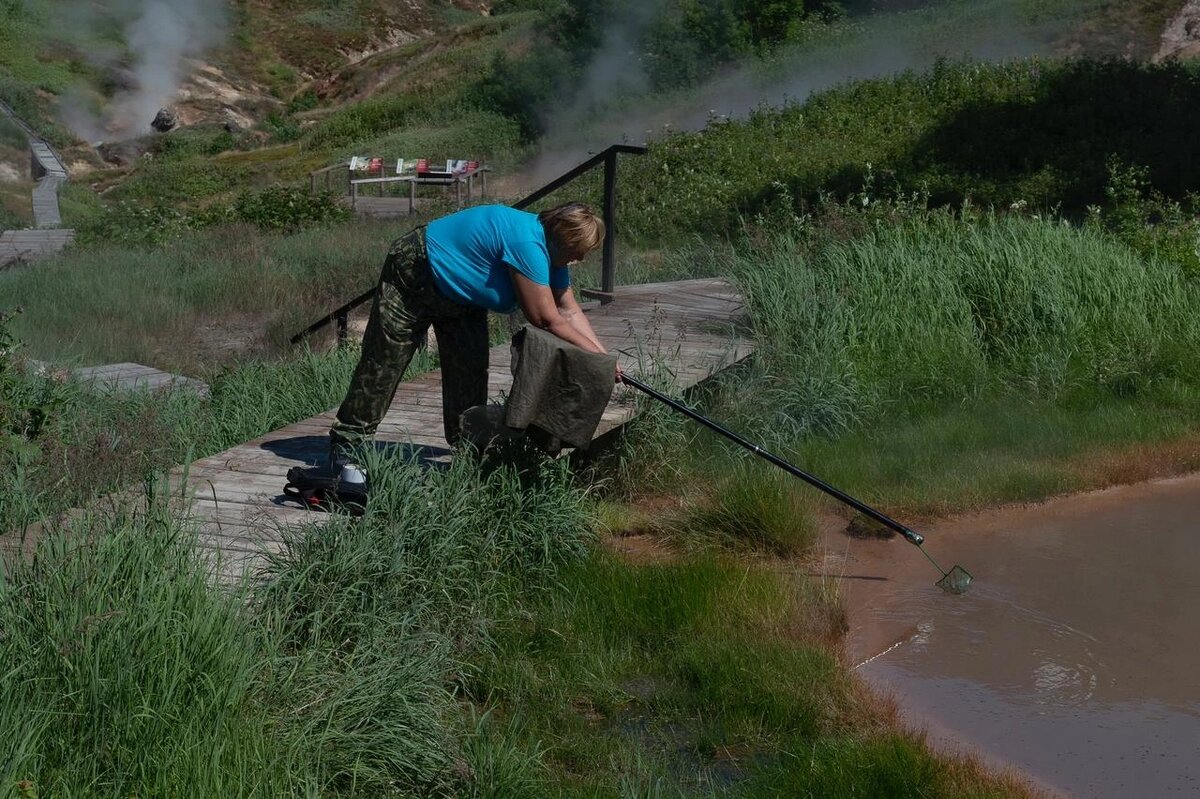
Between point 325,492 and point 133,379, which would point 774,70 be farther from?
point 325,492

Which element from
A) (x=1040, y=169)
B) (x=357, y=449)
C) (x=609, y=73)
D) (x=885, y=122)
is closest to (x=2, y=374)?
(x=357, y=449)

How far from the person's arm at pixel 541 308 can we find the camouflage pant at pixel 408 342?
19.0 inches

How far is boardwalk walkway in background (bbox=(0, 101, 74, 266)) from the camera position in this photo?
18.1m

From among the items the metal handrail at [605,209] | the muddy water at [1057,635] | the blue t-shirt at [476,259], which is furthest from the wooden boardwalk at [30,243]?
the muddy water at [1057,635]

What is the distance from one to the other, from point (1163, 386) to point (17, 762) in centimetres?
720

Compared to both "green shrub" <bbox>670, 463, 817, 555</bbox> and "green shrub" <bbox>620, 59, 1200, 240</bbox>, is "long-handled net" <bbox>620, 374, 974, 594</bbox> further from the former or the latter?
"green shrub" <bbox>620, 59, 1200, 240</bbox>

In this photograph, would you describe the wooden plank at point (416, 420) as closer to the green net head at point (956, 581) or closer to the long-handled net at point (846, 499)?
the long-handled net at point (846, 499)

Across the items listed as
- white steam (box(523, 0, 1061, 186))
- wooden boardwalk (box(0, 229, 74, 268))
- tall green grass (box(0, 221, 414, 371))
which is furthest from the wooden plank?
white steam (box(523, 0, 1061, 186))

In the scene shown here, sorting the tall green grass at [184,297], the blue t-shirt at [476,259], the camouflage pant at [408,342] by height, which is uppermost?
the blue t-shirt at [476,259]

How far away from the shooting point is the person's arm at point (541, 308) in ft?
18.8

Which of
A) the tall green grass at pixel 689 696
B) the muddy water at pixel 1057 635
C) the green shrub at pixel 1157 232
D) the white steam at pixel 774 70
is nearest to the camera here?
the tall green grass at pixel 689 696

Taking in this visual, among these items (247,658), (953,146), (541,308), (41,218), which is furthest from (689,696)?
(41,218)

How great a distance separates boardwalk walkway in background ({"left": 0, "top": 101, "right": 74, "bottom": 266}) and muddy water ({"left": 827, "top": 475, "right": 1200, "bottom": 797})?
12.1 metres

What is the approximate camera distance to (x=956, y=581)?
6238mm
